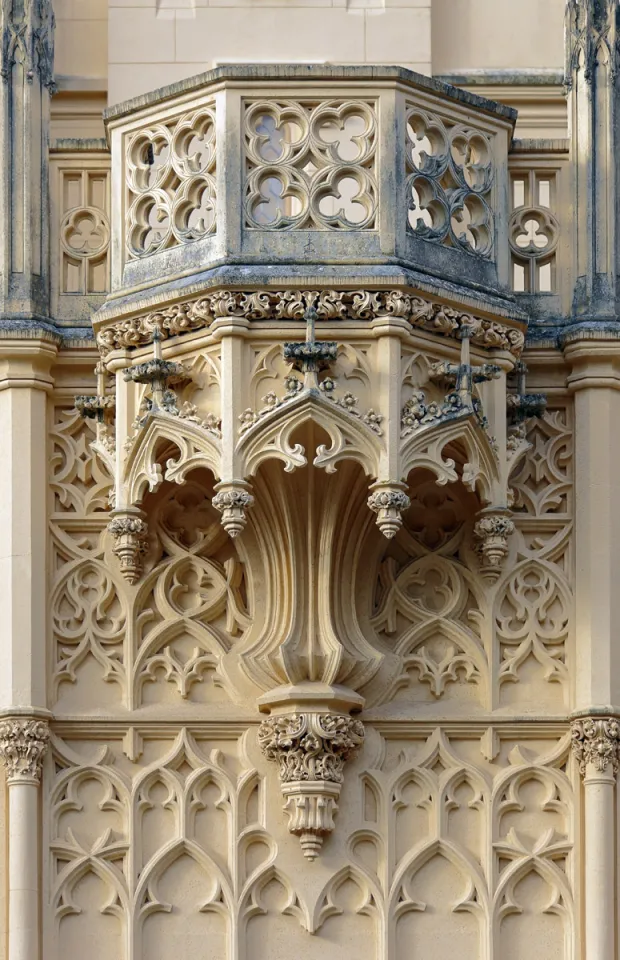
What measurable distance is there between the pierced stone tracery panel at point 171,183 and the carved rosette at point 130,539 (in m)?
1.14

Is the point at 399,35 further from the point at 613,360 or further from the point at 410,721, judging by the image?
the point at 410,721

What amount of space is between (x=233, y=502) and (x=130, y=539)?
25.5 inches

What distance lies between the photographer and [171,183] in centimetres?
1507

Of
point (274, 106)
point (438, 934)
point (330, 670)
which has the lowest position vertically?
point (438, 934)

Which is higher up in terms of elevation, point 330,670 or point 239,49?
point 239,49

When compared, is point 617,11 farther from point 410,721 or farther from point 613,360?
point 410,721

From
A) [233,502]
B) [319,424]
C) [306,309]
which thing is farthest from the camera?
[306,309]

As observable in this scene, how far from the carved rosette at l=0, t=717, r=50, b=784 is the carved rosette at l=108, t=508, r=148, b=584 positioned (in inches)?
31.7

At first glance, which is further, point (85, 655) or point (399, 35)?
point (399, 35)

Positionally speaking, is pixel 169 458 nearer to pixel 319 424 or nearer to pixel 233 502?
pixel 233 502

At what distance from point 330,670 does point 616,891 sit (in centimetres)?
151

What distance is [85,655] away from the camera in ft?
49.7

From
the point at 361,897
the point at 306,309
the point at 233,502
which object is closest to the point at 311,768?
the point at 361,897

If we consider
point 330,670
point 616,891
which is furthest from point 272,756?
point 616,891
